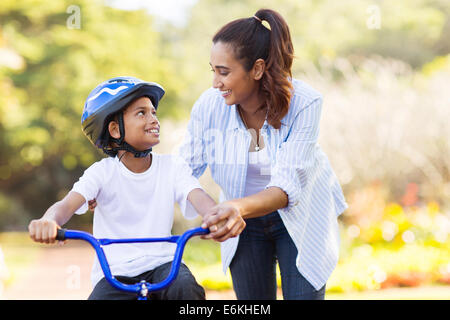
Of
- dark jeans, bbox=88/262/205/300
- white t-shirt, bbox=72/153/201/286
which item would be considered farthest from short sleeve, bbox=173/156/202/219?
dark jeans, bbox=88/262/205/300

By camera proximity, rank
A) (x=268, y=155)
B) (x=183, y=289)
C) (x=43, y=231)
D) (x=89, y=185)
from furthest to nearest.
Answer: (x=268, y=155) → (x=89, y=185) → (x=183, y=289) → (x=43, y=231)

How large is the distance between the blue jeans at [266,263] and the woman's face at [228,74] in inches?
27.6

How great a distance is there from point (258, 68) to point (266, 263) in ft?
3.62

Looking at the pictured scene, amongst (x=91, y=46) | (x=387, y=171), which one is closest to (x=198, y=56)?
(x=91, y=46)

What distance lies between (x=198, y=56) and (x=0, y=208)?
18.0 feet

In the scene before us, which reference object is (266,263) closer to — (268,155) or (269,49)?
(268,155)

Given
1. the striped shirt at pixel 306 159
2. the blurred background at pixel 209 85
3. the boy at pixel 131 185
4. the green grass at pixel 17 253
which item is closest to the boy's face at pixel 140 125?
the boy at pixel 131 185

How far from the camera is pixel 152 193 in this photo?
3.03m

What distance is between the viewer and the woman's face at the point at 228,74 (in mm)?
3213

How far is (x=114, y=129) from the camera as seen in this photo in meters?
3.09

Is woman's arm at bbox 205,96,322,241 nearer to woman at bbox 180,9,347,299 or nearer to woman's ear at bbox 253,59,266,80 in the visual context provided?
woman at bbox 180,9,347,299

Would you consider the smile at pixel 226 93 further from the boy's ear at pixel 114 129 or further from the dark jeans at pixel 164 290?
the dark jeans at pixel 164 290

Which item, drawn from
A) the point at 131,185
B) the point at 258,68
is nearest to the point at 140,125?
the point at 131,185

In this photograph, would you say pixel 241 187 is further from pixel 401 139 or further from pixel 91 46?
pixel 91 46
